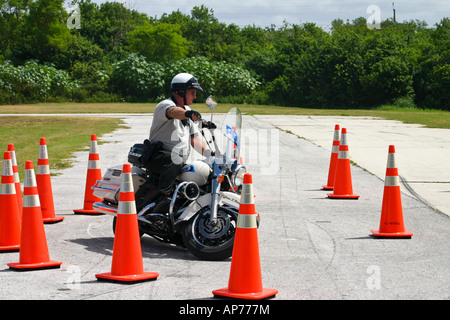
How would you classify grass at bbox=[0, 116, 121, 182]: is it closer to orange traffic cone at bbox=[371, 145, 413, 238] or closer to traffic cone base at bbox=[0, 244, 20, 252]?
traffic cone base at bbox=[0, 244, 20, 252]

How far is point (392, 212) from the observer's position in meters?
8.23

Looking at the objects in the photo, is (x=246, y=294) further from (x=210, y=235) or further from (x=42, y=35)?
(x=42, y=35)

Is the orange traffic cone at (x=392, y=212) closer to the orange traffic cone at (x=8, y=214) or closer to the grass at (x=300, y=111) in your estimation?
the orange traffic cone at (x=8, y=214)

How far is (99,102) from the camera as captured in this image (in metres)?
59.6

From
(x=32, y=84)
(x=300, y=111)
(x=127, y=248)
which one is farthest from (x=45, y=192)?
(x=32, y=84)

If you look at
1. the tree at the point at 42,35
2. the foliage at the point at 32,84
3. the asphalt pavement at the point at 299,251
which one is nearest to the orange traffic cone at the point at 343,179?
the asphalt pavement at the point at 299,251

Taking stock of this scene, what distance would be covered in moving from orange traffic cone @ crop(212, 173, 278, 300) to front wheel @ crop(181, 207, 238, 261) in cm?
120

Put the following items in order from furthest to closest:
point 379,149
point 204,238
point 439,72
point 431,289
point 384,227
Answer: point 439,72
point 379,149
point 384,227
point 204,238
point 431,289

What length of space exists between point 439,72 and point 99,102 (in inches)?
1058

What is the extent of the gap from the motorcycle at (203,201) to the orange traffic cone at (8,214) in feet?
3.31

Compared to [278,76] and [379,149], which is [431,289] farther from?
[278,76]

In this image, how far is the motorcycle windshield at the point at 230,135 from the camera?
704cm

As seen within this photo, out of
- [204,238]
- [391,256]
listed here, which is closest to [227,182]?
[204,238]

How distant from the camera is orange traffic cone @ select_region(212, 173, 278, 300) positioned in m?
5.44
